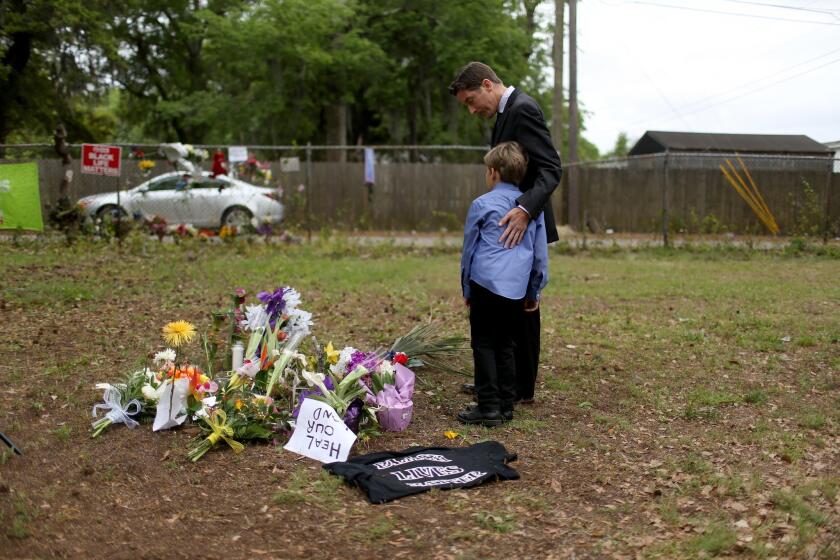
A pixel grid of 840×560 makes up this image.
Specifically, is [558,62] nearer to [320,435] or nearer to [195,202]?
[195,202]

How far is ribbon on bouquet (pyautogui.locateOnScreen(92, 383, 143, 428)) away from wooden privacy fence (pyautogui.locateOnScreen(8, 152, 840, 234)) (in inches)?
400

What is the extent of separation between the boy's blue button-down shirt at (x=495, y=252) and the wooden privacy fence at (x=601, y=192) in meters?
10.5

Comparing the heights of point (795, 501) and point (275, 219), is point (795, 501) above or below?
below

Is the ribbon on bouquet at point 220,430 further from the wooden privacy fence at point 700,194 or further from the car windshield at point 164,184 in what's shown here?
the wooden privacy fence at point 700,194

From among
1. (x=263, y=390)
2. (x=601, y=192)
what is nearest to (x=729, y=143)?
(x=601, y=192)

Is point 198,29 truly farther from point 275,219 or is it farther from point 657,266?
point 657,266

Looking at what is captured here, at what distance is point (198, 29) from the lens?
2422cm

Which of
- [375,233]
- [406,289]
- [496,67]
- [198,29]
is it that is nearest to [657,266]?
[406,289]

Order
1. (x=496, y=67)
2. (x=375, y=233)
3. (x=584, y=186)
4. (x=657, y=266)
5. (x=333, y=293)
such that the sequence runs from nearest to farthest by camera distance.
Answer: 1. (x=333, y=293)
2. (x=657, y=266)
3. (x=375, y=233)
4. (x=584, y=186)
5. (x=496, y=67)

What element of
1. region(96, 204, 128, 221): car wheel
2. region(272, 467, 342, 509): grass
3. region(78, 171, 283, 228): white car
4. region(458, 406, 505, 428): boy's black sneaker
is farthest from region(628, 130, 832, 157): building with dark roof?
region(272, 467, 342, 509): grass

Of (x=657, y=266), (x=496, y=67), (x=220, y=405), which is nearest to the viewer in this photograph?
(x=220, y=405)

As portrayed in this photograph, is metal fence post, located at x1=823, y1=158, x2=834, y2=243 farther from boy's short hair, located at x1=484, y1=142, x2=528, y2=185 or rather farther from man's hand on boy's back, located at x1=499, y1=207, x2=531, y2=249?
man's hand on boy's back, located at x1=499, y1=207, x2=531, y2=249

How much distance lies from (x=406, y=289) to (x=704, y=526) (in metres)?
6.31

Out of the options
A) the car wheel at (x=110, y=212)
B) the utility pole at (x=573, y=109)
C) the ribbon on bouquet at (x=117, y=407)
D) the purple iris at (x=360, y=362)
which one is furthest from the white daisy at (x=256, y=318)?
the utility pole at (x=573, y=109)
